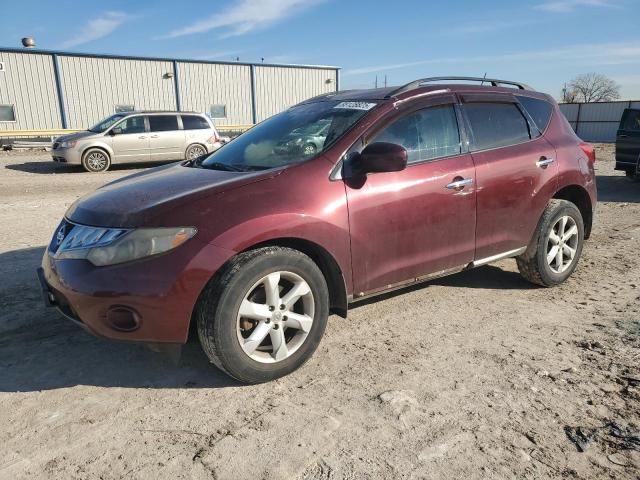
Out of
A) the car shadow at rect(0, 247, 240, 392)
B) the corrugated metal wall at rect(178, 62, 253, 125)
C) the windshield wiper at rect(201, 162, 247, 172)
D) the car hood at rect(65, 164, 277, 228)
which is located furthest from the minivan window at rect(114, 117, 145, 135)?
the car hood at rect(65, 164, 277, 228)

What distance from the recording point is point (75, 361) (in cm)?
328

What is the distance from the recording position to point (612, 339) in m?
3.50

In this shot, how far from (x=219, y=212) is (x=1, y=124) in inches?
941

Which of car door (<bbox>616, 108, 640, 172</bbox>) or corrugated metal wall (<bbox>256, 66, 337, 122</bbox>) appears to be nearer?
car door (<bbox>616, 108, 640, 172</bbox>)

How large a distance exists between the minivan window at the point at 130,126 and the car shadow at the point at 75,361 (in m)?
→ 12.4

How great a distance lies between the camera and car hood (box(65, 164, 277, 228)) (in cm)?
280

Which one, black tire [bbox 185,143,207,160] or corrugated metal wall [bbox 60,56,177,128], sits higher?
corrugated metal wall [bbox 60,56,177,128]

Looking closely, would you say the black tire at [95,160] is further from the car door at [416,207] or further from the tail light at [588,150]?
the tail light at [588,150]

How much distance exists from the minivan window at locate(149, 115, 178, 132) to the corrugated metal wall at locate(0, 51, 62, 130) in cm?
1021

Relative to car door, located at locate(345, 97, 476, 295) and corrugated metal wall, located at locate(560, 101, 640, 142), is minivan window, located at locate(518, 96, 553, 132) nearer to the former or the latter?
car door, located at locate(345, 97, 476, 295)

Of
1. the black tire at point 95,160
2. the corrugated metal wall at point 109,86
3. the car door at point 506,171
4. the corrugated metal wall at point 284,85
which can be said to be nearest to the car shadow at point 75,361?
the car door at point 506,171

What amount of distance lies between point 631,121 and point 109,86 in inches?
854

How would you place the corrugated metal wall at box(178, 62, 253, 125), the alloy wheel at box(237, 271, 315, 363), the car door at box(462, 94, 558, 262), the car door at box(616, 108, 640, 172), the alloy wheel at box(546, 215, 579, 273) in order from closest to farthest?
the alloy wheel at box(237, 271, 315, 363)
the car door at box(462, 94, 558, 262)
the alloy wheel at box(546, 215, 579, 273)
the car door at box(616, 108, 640, 172)
the corrugated metal wall at box(178, 62, 253, 125)

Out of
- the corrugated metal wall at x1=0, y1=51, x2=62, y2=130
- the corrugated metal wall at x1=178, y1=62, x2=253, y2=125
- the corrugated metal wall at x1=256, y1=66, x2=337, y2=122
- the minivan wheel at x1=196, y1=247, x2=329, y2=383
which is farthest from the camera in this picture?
the corrugated metal wall at x1=256, y1=66, x2=337, y2=122
